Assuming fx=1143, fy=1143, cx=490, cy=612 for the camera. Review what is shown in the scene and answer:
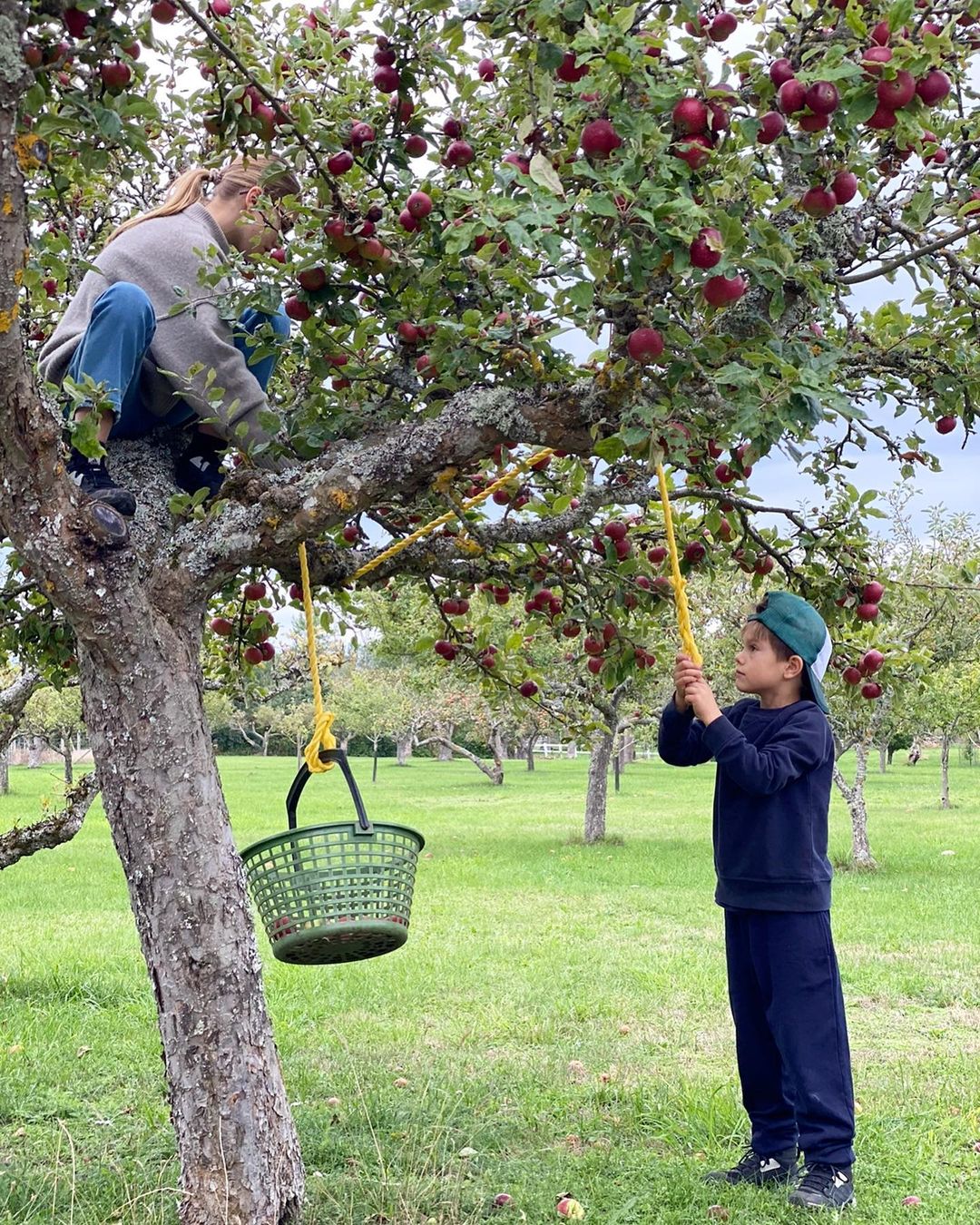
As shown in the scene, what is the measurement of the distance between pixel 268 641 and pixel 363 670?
134 ft

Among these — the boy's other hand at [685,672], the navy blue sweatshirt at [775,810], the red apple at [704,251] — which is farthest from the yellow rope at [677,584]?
the red apple at [704,251]

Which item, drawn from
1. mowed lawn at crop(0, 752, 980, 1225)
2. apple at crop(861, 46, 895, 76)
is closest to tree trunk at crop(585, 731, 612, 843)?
mowed lawn at crop(0, 752, 980, 1225)

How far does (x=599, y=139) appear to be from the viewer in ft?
6.83

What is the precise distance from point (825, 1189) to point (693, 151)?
2.60 metres

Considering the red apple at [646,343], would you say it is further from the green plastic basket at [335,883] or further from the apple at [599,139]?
the green plastic basket at [335,883]

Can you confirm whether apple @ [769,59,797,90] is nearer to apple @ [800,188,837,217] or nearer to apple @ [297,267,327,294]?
apple @ [800,188,837,217]

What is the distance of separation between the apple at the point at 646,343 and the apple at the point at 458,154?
0.84 metres

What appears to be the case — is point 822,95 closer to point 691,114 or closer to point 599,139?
point 691,114

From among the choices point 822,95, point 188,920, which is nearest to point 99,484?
point 188,920

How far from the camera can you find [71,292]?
419cm

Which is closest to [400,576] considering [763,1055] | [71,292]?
[71,292]

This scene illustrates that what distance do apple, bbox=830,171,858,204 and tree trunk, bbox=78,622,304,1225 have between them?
5.88 feet

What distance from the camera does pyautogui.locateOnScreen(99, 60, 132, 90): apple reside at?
219 cm

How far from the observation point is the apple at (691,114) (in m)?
2.09
